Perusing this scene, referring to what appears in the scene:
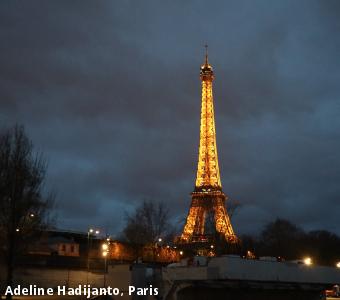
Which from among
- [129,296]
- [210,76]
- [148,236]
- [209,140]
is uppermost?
[210,76]

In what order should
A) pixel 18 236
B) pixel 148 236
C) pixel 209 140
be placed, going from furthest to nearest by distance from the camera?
1. pixel 209 140
2. pixel 148 236
3. pixel 18 236

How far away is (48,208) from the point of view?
30.4 metres

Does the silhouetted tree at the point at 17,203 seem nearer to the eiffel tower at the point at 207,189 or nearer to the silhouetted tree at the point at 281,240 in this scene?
the eiffel tower at the point at 207,189

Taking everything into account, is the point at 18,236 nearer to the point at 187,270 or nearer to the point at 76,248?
the point at 187,270

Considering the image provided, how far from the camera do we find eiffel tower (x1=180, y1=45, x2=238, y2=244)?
290 ft

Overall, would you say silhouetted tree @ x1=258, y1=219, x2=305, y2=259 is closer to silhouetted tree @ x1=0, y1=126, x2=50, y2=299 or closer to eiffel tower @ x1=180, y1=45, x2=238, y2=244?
eiffel tower @ x1=180, y1=45, x2=238, y2=244

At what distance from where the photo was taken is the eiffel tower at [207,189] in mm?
88500

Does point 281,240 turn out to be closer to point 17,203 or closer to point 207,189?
point 207,189

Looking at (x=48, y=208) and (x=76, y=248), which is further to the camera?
(x=76, y=248)

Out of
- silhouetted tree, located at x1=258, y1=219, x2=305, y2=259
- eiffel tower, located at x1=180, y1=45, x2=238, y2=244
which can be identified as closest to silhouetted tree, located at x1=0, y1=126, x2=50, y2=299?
eiffel tower, located at x1=180, y1=45, x2=238, y2=244

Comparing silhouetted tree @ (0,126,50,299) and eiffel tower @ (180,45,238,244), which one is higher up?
eiffel tower @ (180,45,238,244)

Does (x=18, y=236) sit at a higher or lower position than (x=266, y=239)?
lower

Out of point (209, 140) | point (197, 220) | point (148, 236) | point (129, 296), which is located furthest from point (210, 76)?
point (129, 296)

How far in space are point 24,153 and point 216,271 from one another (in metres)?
13.3
